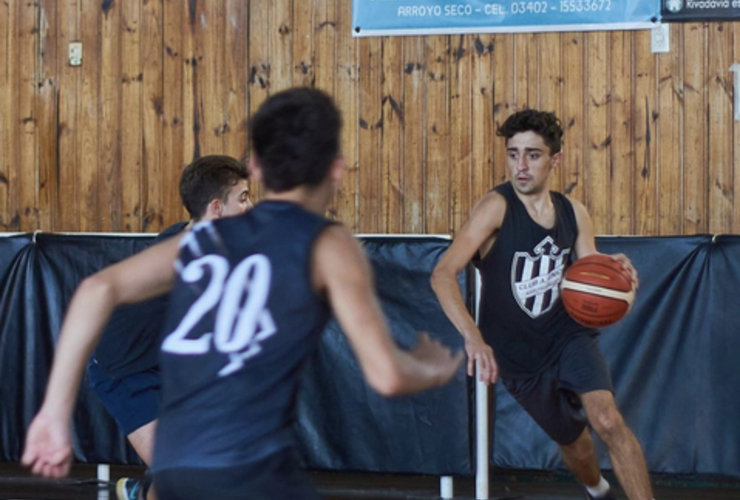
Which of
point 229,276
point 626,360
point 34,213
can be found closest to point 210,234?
point 229,276

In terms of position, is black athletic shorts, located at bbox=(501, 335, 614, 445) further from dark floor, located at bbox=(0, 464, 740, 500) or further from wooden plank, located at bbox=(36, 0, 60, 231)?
wooden plank, located at bbox=(36, 0, 60, 231)

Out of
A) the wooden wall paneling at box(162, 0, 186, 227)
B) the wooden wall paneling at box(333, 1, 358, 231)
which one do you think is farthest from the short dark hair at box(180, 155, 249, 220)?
the wooden wall paneling at box(162, 0, 186, 227)

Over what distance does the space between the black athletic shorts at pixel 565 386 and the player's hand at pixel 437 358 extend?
3.06 metres

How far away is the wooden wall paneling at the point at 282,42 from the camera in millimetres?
8594

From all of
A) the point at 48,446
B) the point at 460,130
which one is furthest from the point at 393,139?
the point at 48,446

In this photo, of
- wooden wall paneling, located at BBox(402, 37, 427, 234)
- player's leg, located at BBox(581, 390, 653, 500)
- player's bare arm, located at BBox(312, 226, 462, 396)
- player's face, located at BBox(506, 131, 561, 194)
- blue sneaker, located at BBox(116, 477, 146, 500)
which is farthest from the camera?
wooden wall paneling, located at BBox(402, 37, 427, 234)

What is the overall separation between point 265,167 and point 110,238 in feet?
16.2

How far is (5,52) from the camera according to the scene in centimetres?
894

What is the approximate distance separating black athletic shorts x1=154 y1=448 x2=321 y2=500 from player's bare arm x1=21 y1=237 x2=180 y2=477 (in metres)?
0.24

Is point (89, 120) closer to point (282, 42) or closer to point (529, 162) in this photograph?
point (282, 42)

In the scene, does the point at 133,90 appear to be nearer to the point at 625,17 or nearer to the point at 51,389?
the point at 625,17

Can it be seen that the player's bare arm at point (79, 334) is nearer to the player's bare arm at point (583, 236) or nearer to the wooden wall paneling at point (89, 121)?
the player's bare arm at point (583, 236)

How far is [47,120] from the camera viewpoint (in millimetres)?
8875

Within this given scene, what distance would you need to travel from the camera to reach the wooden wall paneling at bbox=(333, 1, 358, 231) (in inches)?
335
